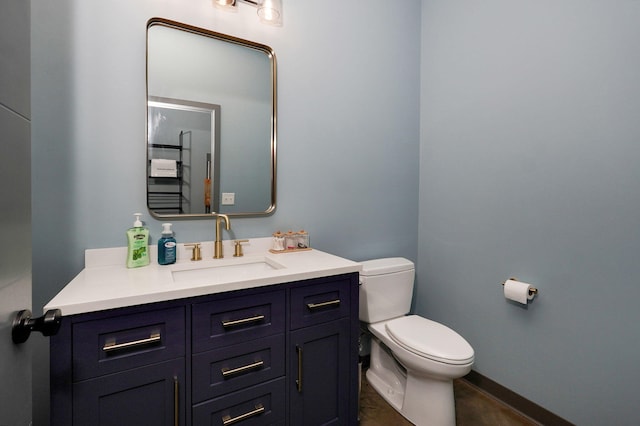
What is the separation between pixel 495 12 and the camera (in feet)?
5.86

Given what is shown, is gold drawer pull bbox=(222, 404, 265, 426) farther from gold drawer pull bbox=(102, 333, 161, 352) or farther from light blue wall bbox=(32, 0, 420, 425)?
light blue wall bbox=(32, 0, 420, 425)

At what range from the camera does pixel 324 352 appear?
1323mm

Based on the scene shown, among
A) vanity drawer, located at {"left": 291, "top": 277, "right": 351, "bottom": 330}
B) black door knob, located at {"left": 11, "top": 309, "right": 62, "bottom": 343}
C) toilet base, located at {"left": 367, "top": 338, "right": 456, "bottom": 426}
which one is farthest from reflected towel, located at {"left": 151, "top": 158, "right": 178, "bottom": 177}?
toilet base, located at {"left": 367, "top": 338, "right": 456, "bottom": 426}

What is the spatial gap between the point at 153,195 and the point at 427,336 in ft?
5.08

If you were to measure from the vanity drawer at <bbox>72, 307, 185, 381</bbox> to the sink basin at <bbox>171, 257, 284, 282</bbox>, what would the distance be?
219 mm

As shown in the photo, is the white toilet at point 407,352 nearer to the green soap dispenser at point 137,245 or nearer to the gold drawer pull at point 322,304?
the gold drawer pull at point 322,304

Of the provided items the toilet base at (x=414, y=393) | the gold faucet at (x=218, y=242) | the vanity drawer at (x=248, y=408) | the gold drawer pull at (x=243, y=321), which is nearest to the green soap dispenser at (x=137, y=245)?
the gold faucet at (x=218, y=242)

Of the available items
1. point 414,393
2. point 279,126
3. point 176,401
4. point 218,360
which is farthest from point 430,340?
point 279,126

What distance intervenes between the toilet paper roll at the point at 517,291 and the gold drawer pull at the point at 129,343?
1.70m

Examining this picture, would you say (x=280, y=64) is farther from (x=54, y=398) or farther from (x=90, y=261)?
(x=54, y=398)

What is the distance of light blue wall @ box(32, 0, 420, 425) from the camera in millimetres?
1222

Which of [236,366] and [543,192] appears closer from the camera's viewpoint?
[236,366]

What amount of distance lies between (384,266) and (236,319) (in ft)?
3.38

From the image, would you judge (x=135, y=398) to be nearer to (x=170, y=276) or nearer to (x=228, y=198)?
(x=170, y=276)
